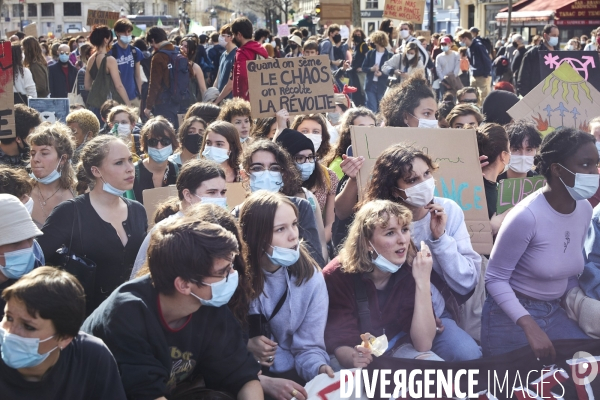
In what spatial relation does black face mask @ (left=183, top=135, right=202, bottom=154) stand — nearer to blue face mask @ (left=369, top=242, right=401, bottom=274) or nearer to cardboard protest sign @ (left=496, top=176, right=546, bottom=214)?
cardboard protest sign @ (left=496, top=176, right=546, bottom=214)

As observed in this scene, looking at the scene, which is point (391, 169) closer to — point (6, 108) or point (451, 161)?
point (451, 161)

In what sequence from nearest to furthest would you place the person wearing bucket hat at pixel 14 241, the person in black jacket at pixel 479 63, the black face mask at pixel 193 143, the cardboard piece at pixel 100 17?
the person wearing bucket hat at pixel 14 241 < the black face mask at pixel 193 143 < the person in black jacket at pixel 479 63 < the cardboard piece at pixel 100 17

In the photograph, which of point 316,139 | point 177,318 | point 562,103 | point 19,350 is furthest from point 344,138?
point 19,350

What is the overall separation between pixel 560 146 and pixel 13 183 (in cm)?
306

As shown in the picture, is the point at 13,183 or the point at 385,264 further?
the point at 13,183

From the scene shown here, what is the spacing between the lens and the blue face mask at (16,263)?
393 cm

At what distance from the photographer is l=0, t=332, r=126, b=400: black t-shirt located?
306cm

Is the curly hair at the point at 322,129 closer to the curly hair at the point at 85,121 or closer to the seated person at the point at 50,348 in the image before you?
the curly hair at the point at 85,121

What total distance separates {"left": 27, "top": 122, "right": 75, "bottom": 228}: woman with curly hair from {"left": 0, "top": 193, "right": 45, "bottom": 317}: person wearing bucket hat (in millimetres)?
1502

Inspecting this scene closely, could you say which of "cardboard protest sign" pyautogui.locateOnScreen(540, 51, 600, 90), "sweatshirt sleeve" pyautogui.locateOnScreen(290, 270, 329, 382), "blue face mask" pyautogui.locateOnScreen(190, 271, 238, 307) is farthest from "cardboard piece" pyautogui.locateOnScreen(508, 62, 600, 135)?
"blue face mask" pyautogui.locateOnScreen(190, 271, 238, 307)

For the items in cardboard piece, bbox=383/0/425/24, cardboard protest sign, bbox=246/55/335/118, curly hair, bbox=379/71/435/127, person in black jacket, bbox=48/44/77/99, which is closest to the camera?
curly hair, bbox=379/71/435/127

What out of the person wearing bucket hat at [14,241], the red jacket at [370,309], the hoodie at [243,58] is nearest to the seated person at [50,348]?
the person wearing bucket hat at [14,241]

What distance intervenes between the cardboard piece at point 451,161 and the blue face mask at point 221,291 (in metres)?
2.09

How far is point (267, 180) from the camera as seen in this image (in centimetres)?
534
